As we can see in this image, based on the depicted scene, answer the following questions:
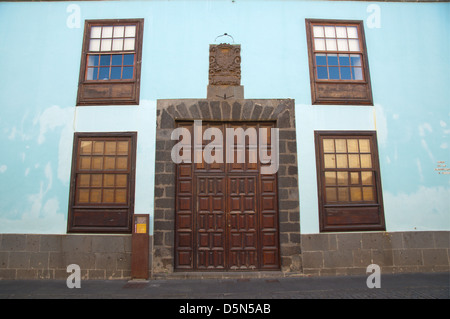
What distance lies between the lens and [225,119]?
603cm

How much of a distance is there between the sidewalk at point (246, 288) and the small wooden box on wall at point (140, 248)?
0.21 meters

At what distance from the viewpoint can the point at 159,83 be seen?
243 inches

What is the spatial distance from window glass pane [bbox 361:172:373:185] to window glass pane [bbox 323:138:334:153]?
902 millimetres

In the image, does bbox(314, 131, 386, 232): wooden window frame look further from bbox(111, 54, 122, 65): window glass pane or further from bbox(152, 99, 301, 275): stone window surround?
bbox(111, 54, 122, 65): window glass pane

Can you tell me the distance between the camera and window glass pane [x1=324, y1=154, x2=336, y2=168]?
5980 millimetres

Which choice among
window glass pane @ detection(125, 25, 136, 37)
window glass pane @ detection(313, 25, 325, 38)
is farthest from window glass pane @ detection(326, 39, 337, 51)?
window glass pane @ detection(125, 25, 136, 37)

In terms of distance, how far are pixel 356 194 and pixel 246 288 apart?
3.22 m

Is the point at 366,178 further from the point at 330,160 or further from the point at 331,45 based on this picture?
the point at 331,45

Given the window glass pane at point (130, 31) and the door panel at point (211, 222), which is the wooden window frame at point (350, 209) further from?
the window glass pane at point (130, 31)

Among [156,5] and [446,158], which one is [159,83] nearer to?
[156,5]

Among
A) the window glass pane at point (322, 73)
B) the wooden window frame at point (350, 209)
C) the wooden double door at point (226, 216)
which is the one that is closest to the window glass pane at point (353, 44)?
the window glass pane at point (322, 73)

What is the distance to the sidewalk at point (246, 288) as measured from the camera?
14.9 ft

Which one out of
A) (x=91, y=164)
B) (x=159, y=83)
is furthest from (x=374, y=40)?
(x=91, y=164)

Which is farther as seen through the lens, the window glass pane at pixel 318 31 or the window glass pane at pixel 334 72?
the window glass pane at pixel 318 31
